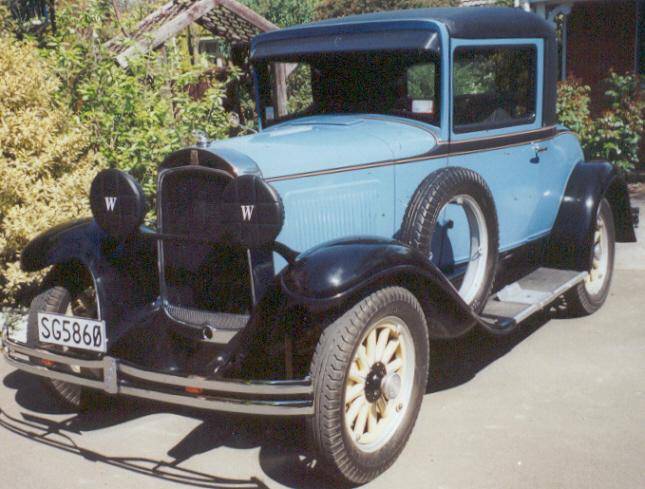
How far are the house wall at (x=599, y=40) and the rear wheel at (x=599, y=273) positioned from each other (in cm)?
633

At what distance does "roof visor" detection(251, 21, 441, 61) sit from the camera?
13.1ft

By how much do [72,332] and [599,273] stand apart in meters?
3.80

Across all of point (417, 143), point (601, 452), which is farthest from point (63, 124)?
point (601, 452)

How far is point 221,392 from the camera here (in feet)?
9.29

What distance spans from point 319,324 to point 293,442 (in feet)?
2.35

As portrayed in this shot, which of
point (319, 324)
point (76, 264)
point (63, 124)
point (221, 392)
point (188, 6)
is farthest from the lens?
point (188, 6)

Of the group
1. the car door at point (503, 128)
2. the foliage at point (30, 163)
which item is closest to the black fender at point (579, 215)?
the car door at point (503, 128)

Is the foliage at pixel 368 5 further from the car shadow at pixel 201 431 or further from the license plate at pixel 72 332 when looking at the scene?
the license plate at pixel 72 332

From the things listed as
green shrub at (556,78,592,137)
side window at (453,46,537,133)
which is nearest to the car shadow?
side window at (453,46,537,133)

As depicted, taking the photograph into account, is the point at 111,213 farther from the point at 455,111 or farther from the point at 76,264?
the point at 455,111

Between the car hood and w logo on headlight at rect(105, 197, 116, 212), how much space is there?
527 mm

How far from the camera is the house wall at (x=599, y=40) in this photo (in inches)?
436

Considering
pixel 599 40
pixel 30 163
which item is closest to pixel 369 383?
pixel 30 163

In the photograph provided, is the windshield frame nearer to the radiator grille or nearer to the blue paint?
the blue paint
